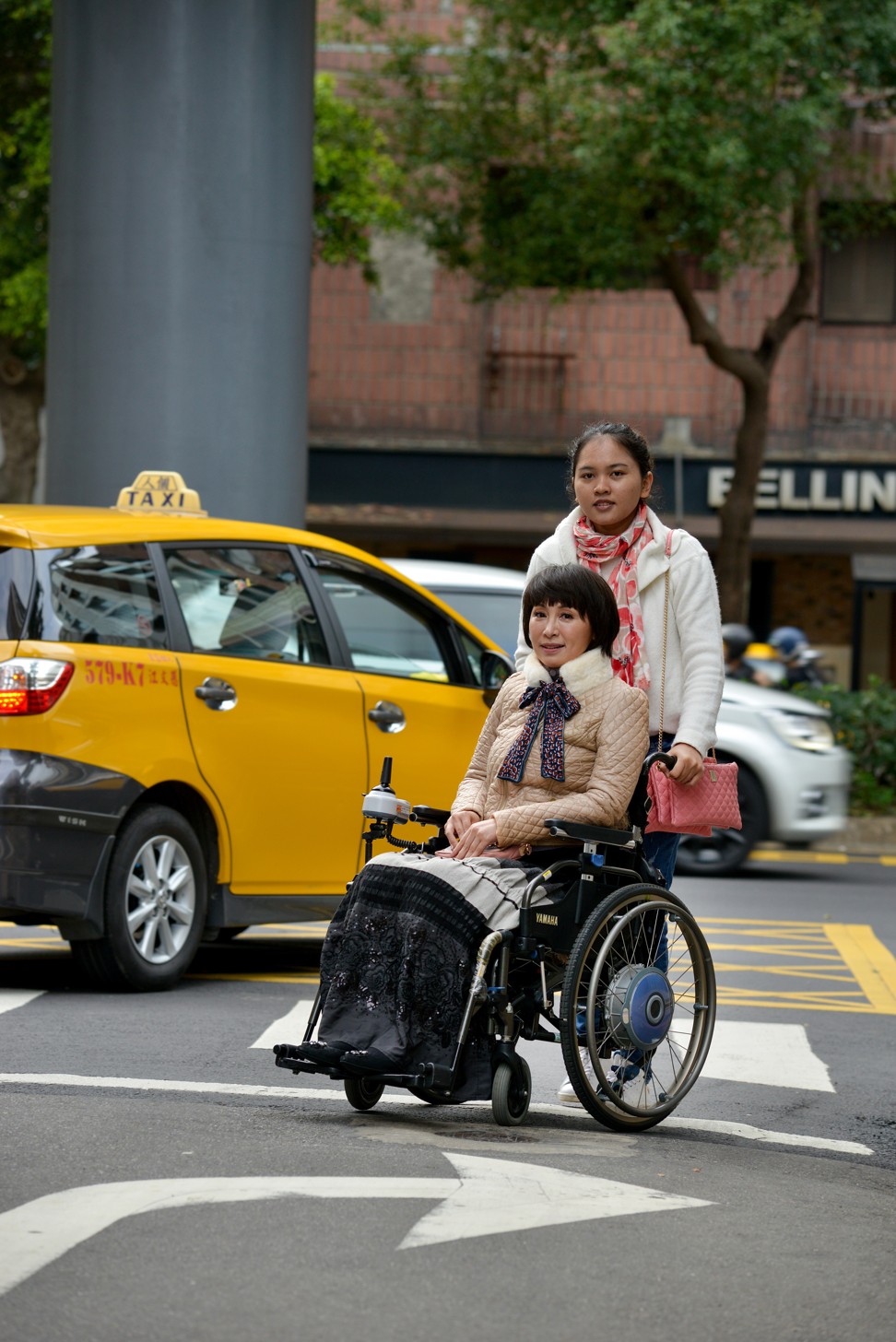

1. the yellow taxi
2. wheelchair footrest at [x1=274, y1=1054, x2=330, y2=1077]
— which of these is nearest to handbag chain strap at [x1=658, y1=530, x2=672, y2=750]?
wheelchair footrest at [x1=274, y1=1054, x2=330, y2=1077]

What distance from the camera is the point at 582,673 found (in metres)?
5.80

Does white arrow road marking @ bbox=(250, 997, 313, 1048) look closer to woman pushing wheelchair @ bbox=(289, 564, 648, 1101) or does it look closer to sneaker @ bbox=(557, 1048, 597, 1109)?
sneaker @ bbox=(557, 1048, 597, 1109)

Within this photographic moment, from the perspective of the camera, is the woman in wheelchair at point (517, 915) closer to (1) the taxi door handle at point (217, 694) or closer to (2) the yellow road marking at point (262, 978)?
(1) the taxi door handle at point (217, 694)

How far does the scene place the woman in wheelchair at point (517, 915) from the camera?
5.34 m

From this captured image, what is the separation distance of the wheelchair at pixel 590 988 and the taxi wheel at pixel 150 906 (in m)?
2.10

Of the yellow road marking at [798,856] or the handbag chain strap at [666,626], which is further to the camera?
the yellow road marking at [798,856]

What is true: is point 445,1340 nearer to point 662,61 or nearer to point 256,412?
point 256,412

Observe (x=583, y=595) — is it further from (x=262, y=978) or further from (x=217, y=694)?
(x=262, y=978)

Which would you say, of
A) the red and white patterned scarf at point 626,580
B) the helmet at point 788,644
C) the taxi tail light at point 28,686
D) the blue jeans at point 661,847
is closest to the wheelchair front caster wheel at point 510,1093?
the blue jeans at point 661,847

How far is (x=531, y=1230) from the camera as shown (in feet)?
14.3

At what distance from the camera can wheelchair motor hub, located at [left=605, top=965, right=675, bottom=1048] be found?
5.58m

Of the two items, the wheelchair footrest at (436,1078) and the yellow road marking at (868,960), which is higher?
the wheelchair footrest at (436,1078)

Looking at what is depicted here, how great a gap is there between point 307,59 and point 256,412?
2.27 metres

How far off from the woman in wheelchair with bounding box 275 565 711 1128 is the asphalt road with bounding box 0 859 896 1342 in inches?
7.2
